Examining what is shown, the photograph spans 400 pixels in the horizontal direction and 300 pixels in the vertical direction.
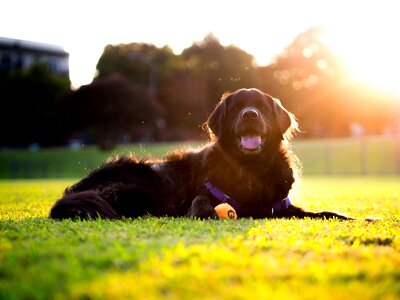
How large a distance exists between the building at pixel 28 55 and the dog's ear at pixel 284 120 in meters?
72.4

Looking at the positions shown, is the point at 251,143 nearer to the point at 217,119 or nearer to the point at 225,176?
the point at 225,176

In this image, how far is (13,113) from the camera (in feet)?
157

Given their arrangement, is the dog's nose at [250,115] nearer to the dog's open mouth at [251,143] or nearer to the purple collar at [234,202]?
the dog's open mouth at [251,143]

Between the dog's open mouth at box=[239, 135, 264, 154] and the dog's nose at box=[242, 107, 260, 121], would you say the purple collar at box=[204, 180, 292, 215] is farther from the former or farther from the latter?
the dog's nose at box=[242, 107, 260, 121]

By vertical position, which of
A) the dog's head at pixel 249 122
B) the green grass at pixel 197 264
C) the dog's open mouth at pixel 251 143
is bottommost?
the green grass at pixel 197 264

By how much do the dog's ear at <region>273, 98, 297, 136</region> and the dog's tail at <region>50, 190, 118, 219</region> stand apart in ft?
7.97

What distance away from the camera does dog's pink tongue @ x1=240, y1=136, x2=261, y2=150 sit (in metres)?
5.67

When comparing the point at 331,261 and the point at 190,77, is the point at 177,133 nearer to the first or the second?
the point at 190,77

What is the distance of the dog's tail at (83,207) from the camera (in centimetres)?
489

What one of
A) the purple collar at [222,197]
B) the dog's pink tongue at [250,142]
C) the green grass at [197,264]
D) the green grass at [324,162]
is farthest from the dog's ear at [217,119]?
the green grass at [324,162]

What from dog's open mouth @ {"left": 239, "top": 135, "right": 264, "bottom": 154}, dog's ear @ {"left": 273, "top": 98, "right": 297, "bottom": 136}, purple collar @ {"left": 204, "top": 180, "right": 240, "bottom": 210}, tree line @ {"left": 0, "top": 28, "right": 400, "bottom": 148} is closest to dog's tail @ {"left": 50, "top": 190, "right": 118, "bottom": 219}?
purple collar @ {"left": 204, "top": 180, "right": 240, "bottom": 210}

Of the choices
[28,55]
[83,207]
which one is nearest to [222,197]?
[83,207]

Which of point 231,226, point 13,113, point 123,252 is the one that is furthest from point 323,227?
point 13,113

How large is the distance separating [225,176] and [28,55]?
3221 inches
